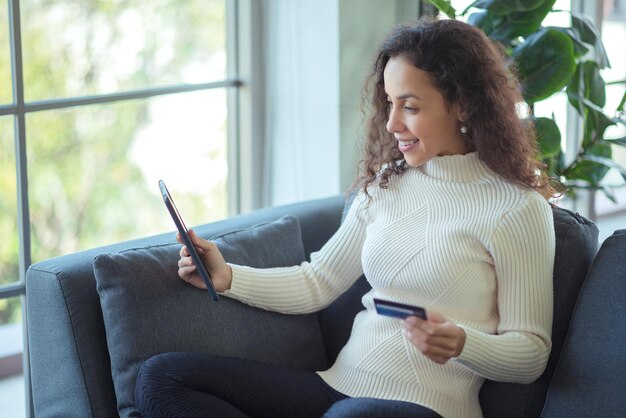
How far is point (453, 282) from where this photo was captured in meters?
1.95

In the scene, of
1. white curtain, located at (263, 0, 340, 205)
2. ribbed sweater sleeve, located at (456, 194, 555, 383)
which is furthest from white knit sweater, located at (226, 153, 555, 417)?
white curtain, located at (263, 0, 340, 205)

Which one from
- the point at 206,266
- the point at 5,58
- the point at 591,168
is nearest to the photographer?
the point at 206,266

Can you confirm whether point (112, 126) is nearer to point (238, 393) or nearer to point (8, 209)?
point (8, 209)

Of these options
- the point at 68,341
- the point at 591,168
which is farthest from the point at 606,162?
the point at 68,341

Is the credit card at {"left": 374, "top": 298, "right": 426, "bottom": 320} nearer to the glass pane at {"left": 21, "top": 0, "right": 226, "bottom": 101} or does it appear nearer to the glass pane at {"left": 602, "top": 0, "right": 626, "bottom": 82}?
the glass pane at {"left": 21, "top": 0, "right": 226, "bottom": 101}

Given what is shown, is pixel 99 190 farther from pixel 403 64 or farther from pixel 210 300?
pixel 403 64

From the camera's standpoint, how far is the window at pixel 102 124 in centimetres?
248

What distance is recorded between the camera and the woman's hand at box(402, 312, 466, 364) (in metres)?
1.77

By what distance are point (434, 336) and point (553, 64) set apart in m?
1.01

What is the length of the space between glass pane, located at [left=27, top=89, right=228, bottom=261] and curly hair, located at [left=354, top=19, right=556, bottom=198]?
0.97 metres

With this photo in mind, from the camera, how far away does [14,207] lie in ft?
8.20

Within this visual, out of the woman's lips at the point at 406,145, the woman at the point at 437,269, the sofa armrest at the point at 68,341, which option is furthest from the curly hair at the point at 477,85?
the sofa armrest at the point at 68,341

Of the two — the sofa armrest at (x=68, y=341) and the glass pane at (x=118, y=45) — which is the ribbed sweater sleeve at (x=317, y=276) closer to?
the sofa armrest at (x=68, y=341)

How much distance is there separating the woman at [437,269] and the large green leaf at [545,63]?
0.39 meters
